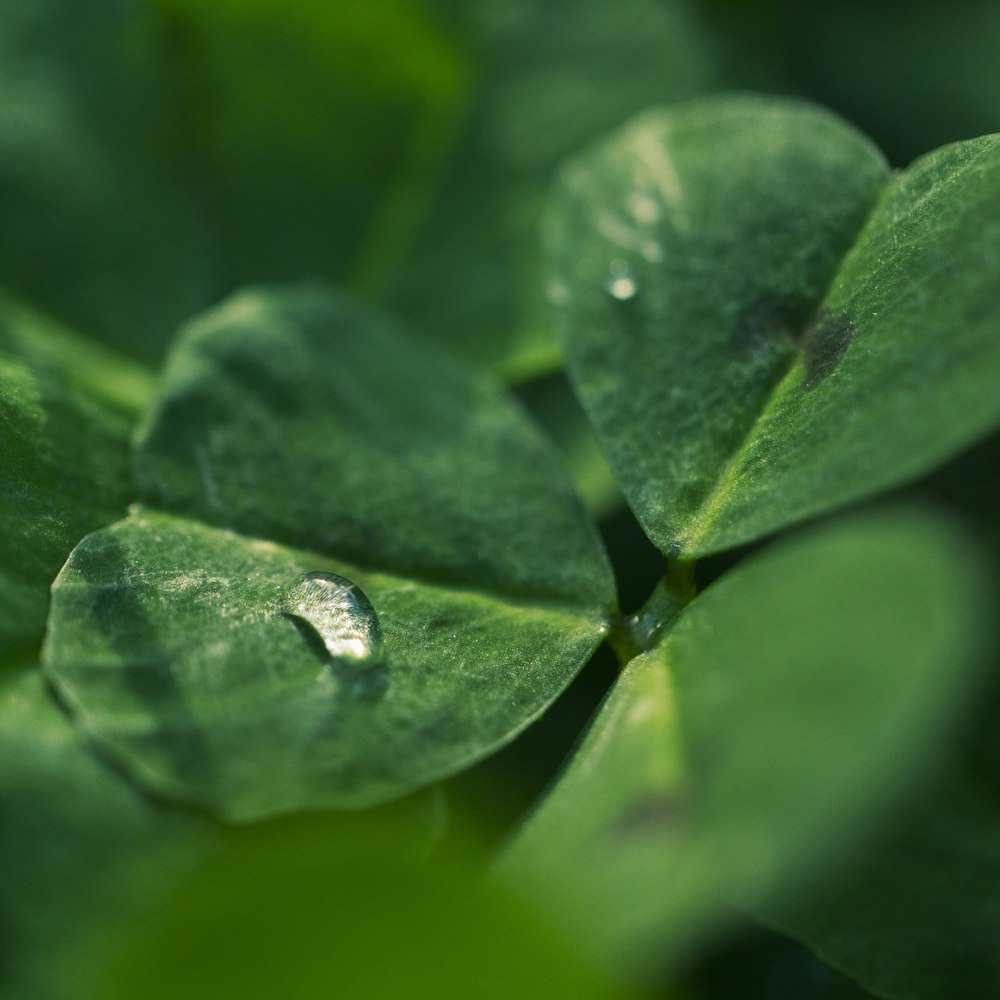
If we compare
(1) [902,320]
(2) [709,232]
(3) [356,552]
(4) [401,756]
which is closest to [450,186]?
(2) [709,232]

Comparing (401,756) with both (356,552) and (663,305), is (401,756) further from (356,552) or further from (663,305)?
(663,305)

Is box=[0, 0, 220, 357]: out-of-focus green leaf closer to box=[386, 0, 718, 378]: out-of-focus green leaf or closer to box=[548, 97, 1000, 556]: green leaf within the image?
box=[386, 0, 718, 378]: out-of-focus green leaf

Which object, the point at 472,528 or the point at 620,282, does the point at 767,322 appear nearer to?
the point at 620,282

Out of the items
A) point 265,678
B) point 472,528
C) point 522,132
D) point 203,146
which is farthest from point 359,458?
point 522,132

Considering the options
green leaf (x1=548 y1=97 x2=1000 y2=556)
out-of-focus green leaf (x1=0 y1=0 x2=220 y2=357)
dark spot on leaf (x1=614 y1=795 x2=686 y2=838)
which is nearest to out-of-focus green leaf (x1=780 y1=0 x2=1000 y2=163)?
green leaf (x1=548 y1=97 x2=1000 y2=556)

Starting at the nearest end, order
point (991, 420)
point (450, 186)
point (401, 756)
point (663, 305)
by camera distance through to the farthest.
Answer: point (991, 420) < point (401, 756) < point (663, 305) < point (450, 186)

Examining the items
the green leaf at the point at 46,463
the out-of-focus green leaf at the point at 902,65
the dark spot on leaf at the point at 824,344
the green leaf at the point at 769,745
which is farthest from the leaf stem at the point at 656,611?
the out-of-focus green leaf at the point at 902,65

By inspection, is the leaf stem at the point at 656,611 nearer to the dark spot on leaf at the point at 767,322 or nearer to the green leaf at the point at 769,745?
the green leaf at the point at 769,745
